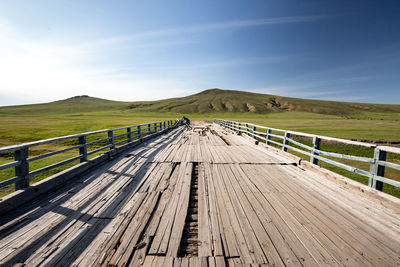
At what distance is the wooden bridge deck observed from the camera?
2506mm

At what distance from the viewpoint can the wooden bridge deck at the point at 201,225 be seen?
2.51 metres

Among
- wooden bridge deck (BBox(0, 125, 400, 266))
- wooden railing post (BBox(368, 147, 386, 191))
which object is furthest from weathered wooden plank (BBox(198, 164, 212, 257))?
wooden railing post (BBox(368, 147, 386, 191))

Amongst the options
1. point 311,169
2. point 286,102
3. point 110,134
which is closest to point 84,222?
point 110,134

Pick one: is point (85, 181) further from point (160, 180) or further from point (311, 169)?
point (311, 169)

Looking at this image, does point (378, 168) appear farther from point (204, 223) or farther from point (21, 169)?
point (21, 169)

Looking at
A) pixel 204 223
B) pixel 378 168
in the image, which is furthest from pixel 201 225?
pixel 378 168

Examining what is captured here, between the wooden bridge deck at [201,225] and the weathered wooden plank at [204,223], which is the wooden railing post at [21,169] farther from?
the weathered wooden plank at [204,223]

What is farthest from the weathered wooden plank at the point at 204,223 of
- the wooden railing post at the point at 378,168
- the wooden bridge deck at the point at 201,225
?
the wooden railing post at the point at 378,168

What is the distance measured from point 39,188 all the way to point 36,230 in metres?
1.68

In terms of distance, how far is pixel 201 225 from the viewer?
318 centimetres

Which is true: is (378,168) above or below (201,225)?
above

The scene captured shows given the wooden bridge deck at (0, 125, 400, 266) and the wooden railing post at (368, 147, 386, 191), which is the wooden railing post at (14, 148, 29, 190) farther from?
the wooden railing post at (368, 147, 386, 191)

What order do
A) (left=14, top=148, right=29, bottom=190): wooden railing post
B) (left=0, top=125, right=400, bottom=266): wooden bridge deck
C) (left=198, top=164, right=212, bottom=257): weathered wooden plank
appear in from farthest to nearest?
(left=14, top=148, right=29, bottom=190): wooden railing post < (left=198, top=164, right=212, bottom=257): weathered wooden plank < (left=0, top=125, right=400, bottom=266): wooden bridge deck

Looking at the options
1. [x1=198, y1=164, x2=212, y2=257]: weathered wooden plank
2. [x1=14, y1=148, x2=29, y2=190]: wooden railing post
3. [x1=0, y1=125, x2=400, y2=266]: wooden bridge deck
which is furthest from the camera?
[x1=14, y1=148, x2=29, y2=190]: wooden railing post
